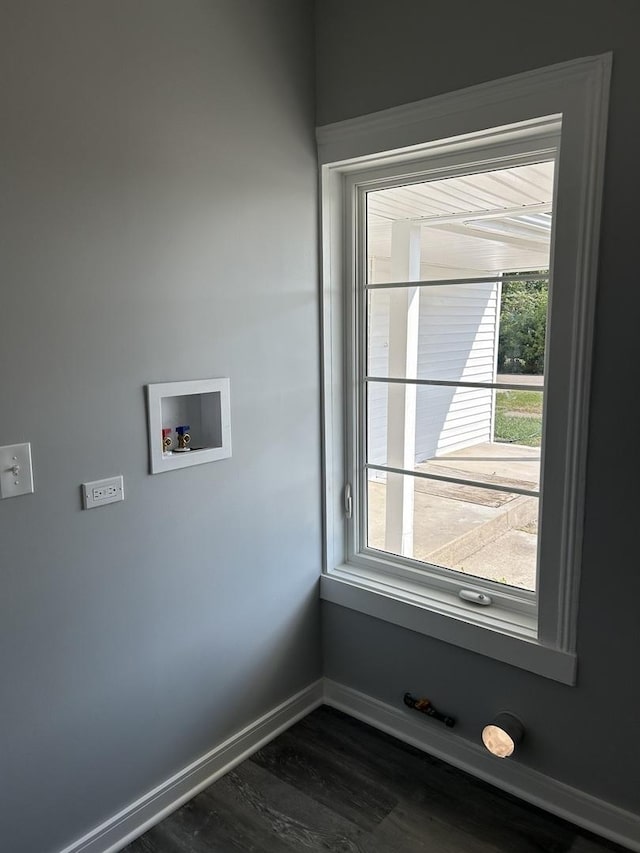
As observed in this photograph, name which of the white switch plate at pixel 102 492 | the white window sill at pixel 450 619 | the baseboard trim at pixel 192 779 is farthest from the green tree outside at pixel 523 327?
the baseboard trim at pixel 192 779

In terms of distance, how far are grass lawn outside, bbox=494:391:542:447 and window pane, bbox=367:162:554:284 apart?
1.37 feet

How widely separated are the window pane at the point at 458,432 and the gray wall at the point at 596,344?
0.28 metres

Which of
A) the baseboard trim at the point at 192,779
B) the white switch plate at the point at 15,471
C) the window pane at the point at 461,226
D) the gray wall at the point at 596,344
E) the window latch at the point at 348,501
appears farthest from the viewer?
the window latch at the point at 348,501

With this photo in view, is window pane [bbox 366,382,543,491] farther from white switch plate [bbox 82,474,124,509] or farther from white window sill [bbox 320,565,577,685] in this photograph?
white switch plate [bbox 82,474,124,509]

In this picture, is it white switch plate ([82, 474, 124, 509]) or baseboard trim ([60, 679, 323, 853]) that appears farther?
baseboard trim ([60, 679, 323, 853])

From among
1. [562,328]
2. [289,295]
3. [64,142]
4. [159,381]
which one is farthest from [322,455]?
[64,142]

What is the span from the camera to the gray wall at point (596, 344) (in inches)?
63.7

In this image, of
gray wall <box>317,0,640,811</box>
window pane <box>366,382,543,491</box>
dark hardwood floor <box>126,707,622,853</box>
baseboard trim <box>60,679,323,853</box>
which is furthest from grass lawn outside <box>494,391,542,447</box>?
baseboard trim <box>60,679,323,853</box>

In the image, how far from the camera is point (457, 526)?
87.8 inches

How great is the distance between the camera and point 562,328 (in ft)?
5.78

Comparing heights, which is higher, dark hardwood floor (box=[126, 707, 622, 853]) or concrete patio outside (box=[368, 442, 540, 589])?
concrete patio outside (box=[368, 442, 540, 589])

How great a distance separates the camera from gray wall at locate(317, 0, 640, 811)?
162 centimetres

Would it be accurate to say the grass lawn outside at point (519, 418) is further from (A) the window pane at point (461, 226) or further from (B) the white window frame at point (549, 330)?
(A) the window pane at point (461, 226)

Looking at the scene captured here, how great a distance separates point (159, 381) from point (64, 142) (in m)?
0.66
